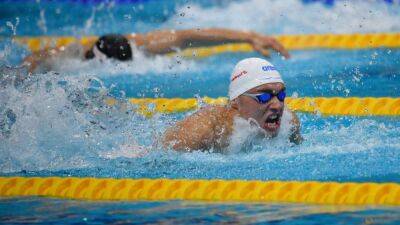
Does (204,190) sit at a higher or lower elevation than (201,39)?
lower

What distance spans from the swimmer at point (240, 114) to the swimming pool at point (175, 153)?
0.08 metres

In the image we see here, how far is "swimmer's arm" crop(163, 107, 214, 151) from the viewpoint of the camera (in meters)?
5.11


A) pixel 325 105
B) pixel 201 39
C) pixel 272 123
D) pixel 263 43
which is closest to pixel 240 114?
pixel 272 123

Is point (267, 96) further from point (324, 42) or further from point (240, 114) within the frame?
point (324, 42)

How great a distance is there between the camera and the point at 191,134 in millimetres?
5113

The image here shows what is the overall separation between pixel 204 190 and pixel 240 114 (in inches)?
30.6

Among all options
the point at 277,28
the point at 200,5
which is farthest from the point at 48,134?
the point at 200,5

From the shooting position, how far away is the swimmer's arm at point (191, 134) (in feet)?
16.8

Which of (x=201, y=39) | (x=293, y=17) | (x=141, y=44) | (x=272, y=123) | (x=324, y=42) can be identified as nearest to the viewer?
(x=272, y=123)

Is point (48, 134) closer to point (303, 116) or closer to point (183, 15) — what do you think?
point (303, 116)

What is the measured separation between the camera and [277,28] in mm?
10094

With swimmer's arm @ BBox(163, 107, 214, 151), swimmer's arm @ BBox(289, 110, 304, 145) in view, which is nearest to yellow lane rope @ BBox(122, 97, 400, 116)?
swimmer's arm @ BBox(289, 110, 304, 145)

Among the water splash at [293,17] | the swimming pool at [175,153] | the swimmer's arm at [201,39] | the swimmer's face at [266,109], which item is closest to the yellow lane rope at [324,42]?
the swimming pool at [175,153]

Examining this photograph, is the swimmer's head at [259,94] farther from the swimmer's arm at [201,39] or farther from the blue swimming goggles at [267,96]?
the swimmer's arm at [201,39]
